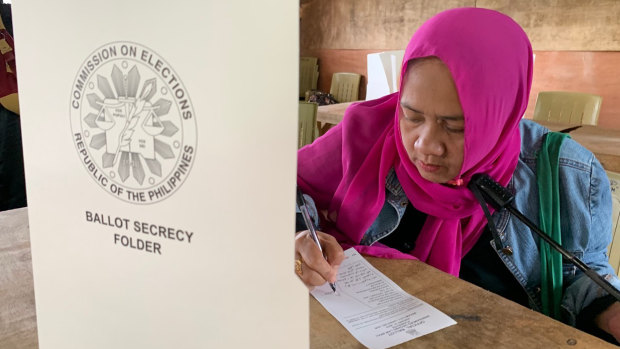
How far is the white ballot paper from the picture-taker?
66cm

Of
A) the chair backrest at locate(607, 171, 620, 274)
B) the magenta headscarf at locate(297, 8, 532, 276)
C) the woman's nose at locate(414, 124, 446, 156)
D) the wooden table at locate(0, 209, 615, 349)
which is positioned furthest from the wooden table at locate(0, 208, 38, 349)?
the chair backrest at locate(607, 171, 620, 274)

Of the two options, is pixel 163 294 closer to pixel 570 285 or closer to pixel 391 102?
pixel 570 285

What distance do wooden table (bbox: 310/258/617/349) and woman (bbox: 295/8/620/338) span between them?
16cm

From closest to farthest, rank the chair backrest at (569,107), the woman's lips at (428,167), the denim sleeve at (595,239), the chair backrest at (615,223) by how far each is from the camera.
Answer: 1. the denim sleeve at (595,239)
2. the woman's lips at (428,167)
3. the chair backrest at (615,223)
4. the chair backrest at (569,107)

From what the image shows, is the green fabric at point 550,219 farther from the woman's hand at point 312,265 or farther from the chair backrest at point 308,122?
the chair backrest at point 308,122

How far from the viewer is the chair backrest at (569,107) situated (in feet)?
9.25

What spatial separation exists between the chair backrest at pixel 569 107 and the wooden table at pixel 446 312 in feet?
8.16

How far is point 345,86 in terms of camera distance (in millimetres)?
5090

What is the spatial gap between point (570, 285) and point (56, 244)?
0.91 metres

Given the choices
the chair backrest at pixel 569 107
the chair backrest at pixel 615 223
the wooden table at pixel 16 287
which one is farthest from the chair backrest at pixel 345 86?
the wooden table at pixel 16 287

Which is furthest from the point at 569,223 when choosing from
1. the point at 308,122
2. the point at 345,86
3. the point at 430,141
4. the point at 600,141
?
the point at 345,86

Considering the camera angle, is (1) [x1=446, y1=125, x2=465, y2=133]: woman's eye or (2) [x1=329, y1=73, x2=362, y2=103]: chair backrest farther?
(2) [x1=329, y1=73, x2=362, y2=103]: chair backrest

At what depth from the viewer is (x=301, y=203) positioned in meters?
0.80

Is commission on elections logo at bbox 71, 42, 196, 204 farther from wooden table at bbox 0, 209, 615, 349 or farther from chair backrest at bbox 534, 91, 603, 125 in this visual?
chair backrest at bbox 534, 91, 603, 125
